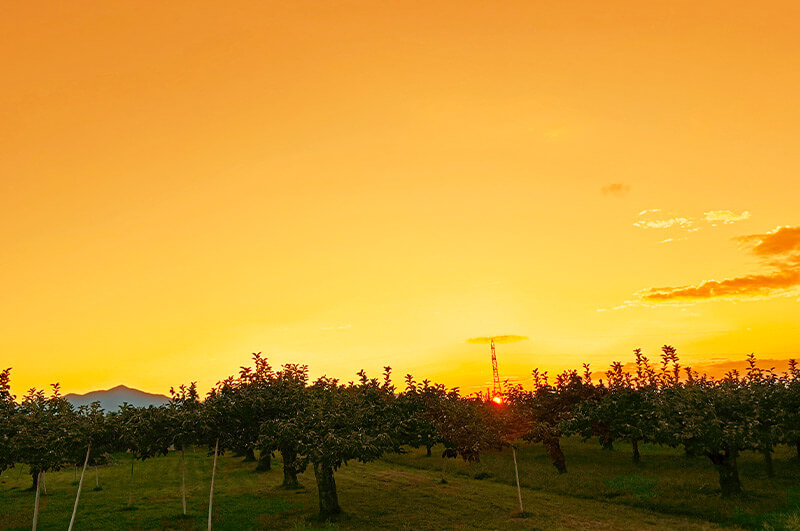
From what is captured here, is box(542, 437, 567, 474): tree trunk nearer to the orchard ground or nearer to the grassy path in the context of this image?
the orchard ground

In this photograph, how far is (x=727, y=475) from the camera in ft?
141

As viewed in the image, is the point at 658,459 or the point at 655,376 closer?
the point at 658,459

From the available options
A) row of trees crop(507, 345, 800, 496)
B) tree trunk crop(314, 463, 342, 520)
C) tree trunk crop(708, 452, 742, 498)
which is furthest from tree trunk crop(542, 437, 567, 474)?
tree trunk crop(314, 463, 342, 520)

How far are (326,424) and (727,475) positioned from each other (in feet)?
107

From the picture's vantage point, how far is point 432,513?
134 feet

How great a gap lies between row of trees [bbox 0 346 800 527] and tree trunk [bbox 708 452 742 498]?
78 mm

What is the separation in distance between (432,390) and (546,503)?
1312 centimetres

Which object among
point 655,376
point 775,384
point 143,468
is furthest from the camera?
point 143,468

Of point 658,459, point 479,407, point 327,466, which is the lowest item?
point 658,459

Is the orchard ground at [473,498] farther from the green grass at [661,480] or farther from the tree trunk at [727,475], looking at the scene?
the tree trunk at [727,475]

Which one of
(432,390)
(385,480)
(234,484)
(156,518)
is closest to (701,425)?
(432,390)

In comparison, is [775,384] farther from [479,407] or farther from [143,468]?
[143,468]

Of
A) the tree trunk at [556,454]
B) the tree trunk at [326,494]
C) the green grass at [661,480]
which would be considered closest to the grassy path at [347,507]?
the tree trunk at [326,494]

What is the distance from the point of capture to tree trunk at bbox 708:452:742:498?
42531 mm
